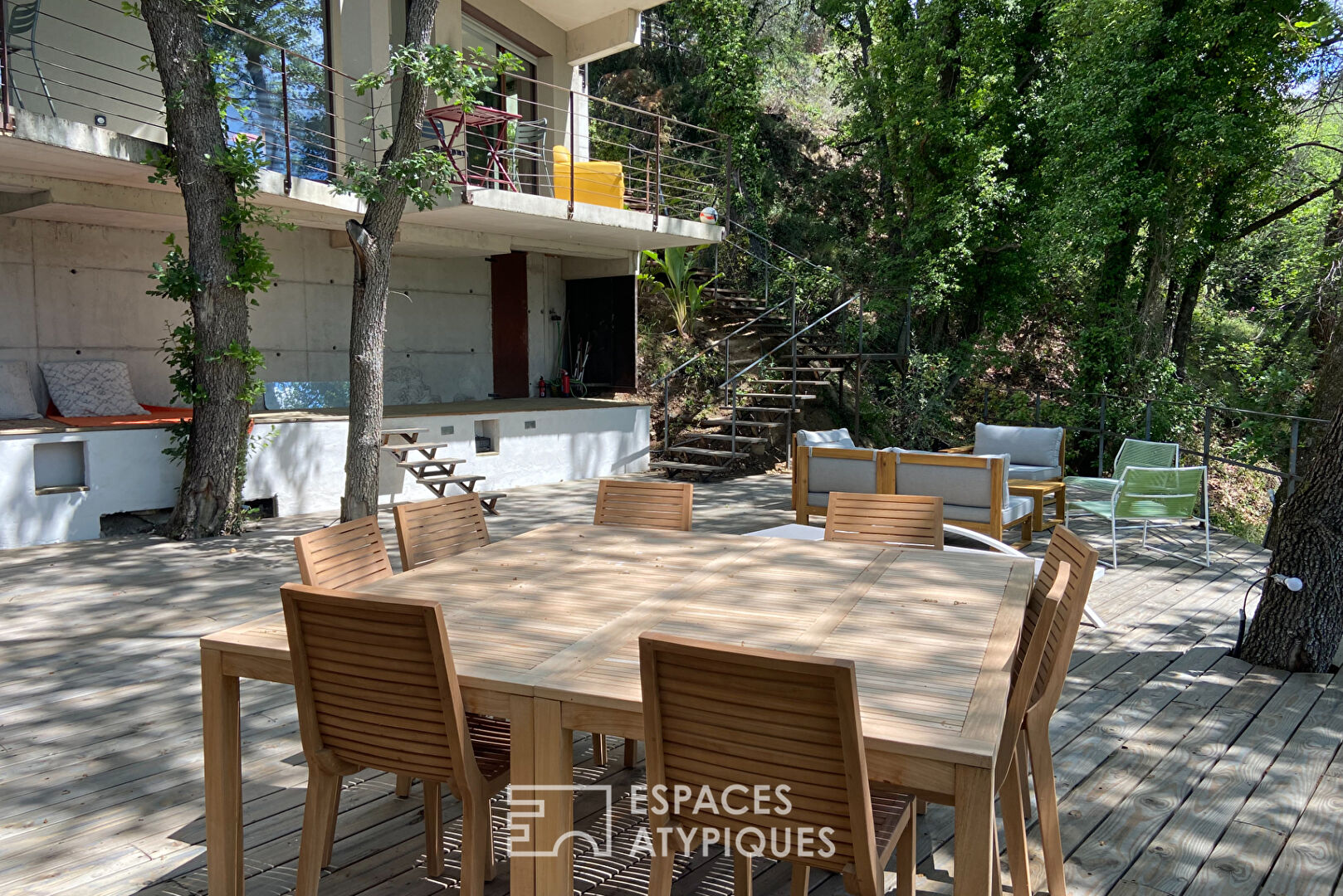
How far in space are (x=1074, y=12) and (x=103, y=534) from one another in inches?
482

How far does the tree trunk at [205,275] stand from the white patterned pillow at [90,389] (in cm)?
160

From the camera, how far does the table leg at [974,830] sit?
1.55m

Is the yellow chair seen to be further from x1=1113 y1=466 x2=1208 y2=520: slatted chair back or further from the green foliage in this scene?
x1=1113 y1=466 x2=1208 y2=520: slatted chair back

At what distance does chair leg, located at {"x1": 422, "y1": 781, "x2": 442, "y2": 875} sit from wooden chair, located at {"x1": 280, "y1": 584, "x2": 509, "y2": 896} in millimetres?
325

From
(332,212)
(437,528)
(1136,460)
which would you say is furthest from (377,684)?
(332,212)

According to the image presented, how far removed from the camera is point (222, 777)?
2.26 m

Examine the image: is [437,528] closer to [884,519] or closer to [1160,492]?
[884,519]

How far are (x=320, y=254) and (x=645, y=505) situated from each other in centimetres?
822

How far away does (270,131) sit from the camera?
9.24m

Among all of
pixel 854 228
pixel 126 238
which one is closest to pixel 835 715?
pixel 126 238

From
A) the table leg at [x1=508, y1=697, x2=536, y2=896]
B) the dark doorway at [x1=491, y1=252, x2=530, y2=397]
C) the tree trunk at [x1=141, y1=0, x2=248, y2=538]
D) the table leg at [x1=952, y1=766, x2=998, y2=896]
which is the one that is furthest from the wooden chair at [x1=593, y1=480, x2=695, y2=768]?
the dark doorway at [x1=491, y1=252, x2=530, y2=397]

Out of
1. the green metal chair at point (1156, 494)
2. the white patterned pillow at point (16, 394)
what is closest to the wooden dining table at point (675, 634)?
the green metal chair at point (1156, 494)

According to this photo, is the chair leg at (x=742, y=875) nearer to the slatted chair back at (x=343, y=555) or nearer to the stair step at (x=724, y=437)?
the slatted chair back at (x=343, y=555)

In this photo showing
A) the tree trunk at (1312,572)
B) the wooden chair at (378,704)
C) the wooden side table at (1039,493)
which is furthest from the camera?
the wooden side table at (1039,493)
